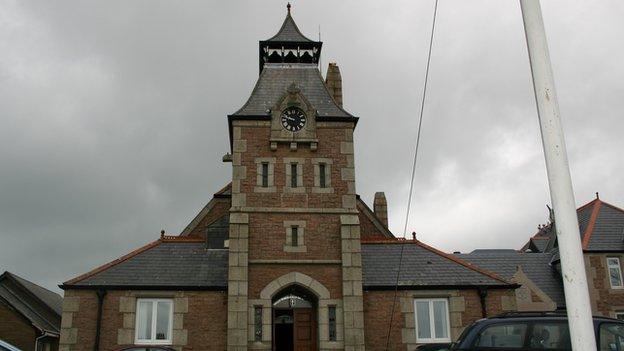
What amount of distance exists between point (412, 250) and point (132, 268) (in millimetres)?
11228

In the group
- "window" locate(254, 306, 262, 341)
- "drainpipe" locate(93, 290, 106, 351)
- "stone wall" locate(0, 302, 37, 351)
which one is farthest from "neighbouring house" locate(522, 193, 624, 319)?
"stone wall" locate(0, 302, 37, 351)

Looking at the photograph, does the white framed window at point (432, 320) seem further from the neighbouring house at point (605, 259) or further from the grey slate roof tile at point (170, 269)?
the neighbouring house at point (605, 259)

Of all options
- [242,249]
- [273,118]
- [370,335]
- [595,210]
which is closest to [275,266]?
[242,249]

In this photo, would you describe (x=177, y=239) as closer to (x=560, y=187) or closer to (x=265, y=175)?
(x=265, y=175)

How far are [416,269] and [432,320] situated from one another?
2101mm

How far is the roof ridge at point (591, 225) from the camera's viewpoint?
33.3 m

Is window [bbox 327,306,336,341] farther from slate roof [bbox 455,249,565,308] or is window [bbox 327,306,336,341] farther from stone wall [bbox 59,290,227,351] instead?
slate roof [bbox 455,249,565,308]

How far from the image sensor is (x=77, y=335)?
74.4ft

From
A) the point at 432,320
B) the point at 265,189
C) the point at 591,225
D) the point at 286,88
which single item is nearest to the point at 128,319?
the point at 265,189

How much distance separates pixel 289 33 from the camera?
1166 inches

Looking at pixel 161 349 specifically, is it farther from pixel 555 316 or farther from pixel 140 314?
pixel 555 316

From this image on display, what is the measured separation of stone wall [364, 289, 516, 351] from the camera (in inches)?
919

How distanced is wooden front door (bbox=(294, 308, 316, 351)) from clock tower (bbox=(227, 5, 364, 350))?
0.04 meters

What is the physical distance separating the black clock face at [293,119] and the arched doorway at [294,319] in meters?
6.35
